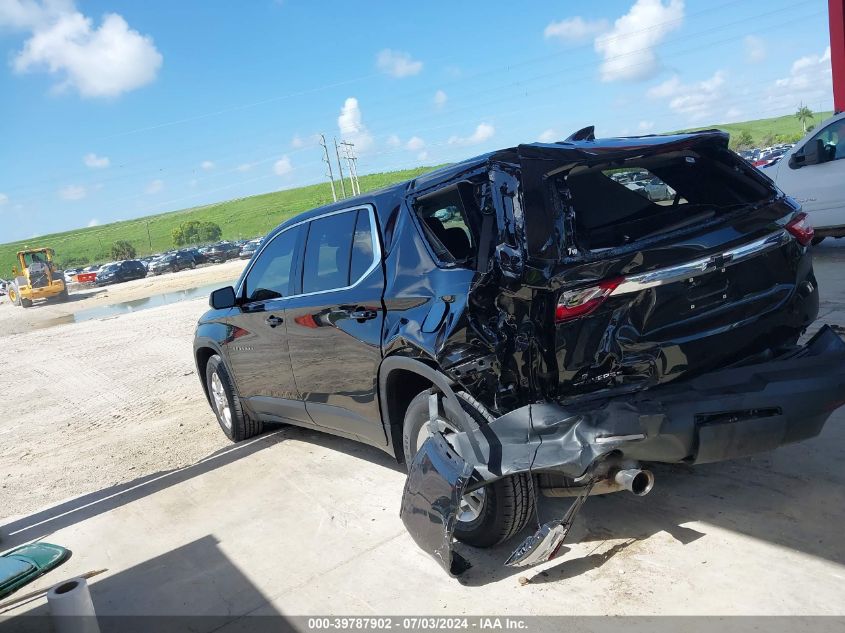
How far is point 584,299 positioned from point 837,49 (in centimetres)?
1335

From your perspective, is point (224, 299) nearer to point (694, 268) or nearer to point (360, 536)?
point (360, 536)

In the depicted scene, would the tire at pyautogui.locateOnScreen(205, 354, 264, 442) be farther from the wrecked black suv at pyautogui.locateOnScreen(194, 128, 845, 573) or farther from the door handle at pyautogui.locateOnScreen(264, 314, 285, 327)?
the wrecked black suv at pyautogui.locateOnScreen(194, 128, 845, 573)

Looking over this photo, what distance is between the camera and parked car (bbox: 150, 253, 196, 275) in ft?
178

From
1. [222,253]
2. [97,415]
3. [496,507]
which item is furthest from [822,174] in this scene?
[222,253]

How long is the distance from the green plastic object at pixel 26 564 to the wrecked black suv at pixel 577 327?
1.91 meters

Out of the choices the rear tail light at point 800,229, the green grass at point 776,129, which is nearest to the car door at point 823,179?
the rear tail light at point 800,229

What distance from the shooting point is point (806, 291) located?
3.48m

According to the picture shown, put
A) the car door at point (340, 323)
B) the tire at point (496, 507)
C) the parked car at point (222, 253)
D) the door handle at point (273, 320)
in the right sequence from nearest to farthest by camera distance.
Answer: the tire at point (496, 507)
the car door at point (340, 323)
the door handle at point (273, 320)
the parked car at point (222, 253)

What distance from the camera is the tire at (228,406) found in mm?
6000

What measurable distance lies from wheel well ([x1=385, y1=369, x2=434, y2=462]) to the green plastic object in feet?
6.18

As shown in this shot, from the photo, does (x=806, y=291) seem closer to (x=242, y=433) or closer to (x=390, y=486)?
(x=390, y=486)

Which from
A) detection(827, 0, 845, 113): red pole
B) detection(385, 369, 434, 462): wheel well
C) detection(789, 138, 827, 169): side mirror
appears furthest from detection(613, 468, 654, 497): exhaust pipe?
detection(827, 0, 845, 113): red pole

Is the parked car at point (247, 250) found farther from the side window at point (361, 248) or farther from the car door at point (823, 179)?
the side window at point (361, 248)

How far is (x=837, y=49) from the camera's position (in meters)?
13.0
